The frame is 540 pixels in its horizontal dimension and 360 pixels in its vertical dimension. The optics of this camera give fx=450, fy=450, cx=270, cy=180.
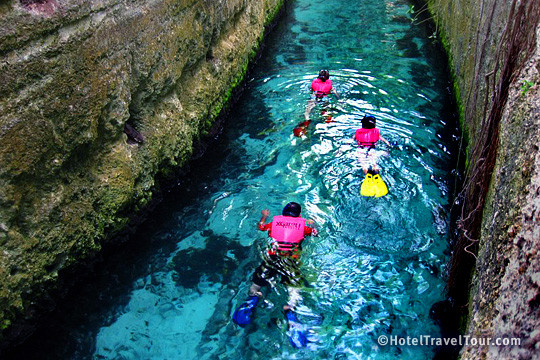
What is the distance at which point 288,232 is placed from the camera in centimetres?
508

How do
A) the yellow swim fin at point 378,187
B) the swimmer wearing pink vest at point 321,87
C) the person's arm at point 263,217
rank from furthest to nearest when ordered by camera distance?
1. the swimmer wearing pink vest at point 321,87
2. the yellow swim fin at point 378,187
3. the person's arm at point 263,217

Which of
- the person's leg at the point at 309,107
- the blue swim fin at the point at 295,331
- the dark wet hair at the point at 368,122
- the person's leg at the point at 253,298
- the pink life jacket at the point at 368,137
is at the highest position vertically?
the dark wet hair at the point at 368,122

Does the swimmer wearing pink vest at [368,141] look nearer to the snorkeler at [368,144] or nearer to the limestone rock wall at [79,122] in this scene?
the snorkeler at [368,144]

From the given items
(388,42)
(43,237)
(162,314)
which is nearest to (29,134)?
(43,237)

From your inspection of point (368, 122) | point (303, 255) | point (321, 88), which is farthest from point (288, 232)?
point (321, 88)

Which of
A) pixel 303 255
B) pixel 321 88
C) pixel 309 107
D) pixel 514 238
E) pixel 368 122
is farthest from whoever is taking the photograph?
pixel 321 88

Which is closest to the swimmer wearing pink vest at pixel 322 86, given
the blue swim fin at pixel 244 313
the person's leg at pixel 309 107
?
the person's leg at pixel 309 107

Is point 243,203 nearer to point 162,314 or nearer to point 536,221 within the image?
point 162,314

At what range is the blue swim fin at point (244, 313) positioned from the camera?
4504 mm

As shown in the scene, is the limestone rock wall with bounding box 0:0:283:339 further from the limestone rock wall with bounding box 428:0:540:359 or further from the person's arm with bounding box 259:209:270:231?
the limestone rock wall with bounding box 428:0:540:359

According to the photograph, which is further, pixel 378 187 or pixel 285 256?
pixel 378 187

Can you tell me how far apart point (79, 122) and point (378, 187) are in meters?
3.73

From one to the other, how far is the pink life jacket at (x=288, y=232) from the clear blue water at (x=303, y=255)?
12.3 inches

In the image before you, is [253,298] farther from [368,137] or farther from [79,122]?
[368,137]
